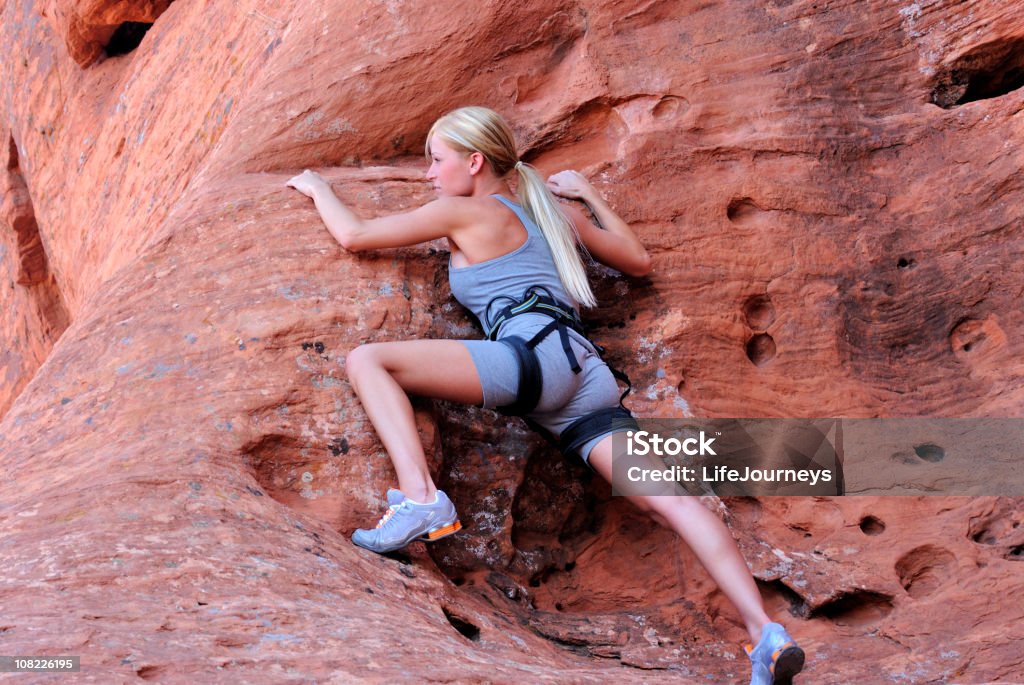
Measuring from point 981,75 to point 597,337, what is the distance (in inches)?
84.7

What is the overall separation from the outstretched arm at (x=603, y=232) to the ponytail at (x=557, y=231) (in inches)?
5.1

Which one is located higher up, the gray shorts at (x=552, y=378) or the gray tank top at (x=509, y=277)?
the gray tank top at (x=509, y=277)

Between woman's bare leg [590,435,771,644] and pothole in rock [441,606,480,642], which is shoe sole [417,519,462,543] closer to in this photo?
pothole in rock [441,606,480,642]

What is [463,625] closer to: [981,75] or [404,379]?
[404,379]

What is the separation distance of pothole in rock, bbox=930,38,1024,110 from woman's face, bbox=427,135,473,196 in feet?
7.28

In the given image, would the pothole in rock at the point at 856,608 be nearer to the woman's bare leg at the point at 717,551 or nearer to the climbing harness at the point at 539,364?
the woman's bare leg at the point at 717,551

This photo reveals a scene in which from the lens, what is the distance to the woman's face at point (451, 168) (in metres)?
4.39

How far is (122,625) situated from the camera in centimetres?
271

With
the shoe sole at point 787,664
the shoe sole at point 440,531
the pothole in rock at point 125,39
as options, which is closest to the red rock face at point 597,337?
the shoe sole at point 440,531

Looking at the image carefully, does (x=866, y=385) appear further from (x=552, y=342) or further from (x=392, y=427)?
(x=392, y=427)

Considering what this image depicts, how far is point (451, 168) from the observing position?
14.4ft

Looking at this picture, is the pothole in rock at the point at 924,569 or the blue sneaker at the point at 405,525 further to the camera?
the pothole in rock at the point at 924,569

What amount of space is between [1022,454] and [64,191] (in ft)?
19.8

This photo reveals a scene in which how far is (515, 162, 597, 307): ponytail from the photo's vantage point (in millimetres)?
4305
